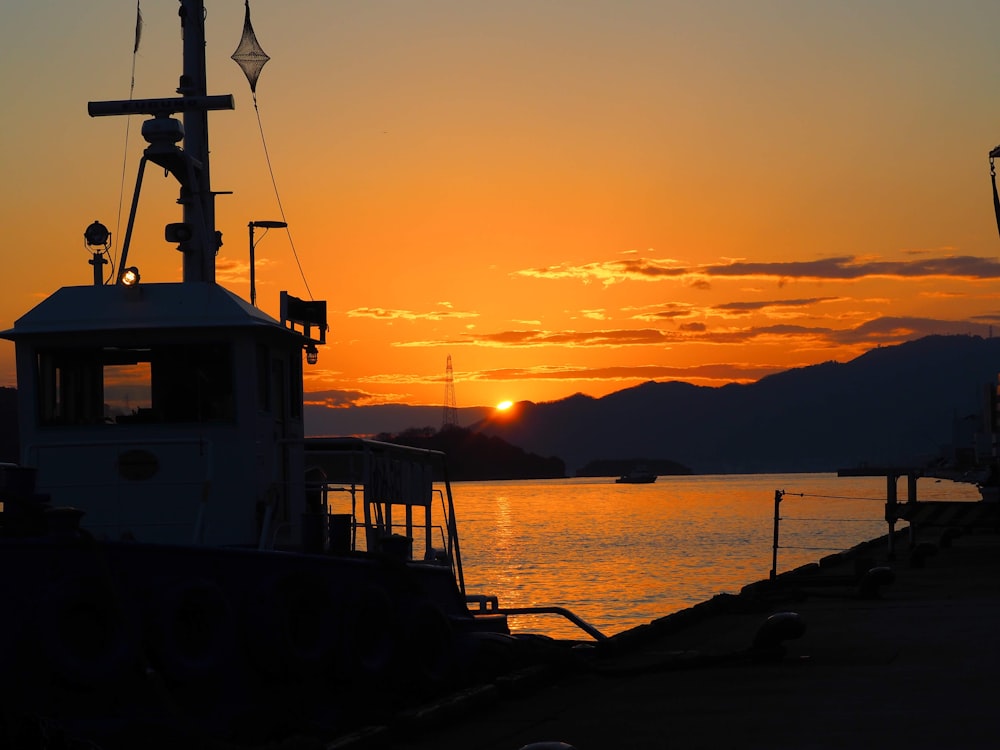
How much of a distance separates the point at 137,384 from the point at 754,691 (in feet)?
22.9

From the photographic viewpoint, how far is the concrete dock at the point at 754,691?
38.2 ft

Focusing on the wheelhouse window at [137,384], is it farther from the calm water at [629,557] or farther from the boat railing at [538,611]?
the calm water at [629,557]

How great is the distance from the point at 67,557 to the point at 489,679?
6.63 metres

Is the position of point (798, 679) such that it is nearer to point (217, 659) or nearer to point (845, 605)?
point (217, 659)

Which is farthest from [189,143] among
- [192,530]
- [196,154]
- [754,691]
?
[754,691]

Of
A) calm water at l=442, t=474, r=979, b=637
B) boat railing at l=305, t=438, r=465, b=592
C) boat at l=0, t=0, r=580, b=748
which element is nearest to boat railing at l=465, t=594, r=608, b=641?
boat railing at l=305, t=438, r=465, b=592

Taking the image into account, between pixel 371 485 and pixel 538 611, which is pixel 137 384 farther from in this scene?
pixel 538 611

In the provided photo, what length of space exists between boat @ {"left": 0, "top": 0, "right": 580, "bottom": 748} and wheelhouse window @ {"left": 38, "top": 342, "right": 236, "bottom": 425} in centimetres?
2

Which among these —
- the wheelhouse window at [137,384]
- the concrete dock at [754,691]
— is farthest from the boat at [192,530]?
the concrete dock at [754,691]

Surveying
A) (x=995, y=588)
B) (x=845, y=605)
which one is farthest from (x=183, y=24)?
(x=995, y=588)

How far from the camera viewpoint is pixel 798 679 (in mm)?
14922

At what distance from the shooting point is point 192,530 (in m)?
13.6

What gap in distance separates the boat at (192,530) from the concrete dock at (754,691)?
3.61 ft

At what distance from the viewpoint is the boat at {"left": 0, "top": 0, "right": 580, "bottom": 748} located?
35.8ft
